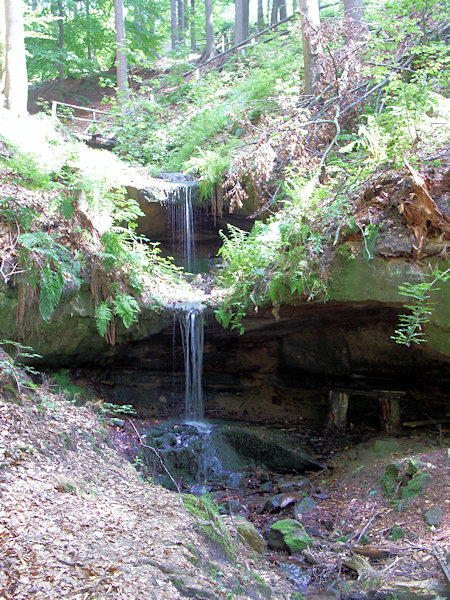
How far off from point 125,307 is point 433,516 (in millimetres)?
5353

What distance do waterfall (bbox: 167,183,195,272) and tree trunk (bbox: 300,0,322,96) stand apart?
12.7ft

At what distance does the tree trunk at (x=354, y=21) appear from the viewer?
466 inches

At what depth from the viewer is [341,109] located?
1060cm

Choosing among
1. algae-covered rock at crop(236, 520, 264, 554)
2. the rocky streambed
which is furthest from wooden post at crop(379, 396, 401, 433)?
algae-covered rock at crop(236, 520, 264, 554)

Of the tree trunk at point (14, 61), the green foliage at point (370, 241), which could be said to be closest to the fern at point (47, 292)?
the green foliage at point (370, 241)

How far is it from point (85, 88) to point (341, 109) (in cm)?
2046

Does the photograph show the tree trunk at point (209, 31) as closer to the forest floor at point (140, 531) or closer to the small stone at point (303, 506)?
the forest floor at point (140, 531)

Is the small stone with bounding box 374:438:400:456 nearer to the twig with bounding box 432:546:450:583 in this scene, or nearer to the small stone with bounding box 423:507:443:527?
the small stone with bounding box 423:507:443:527

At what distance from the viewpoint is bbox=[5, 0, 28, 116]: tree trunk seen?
11.6 metres

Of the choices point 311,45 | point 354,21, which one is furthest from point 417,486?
point 354,21

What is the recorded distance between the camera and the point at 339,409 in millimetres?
10094

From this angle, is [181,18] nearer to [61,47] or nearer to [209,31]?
[209,31]

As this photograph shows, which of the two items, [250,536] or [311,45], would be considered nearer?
[250,536]

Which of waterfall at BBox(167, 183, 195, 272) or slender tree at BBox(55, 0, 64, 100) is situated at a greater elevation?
slender tree at BBox(55, 0, 64, 100)
